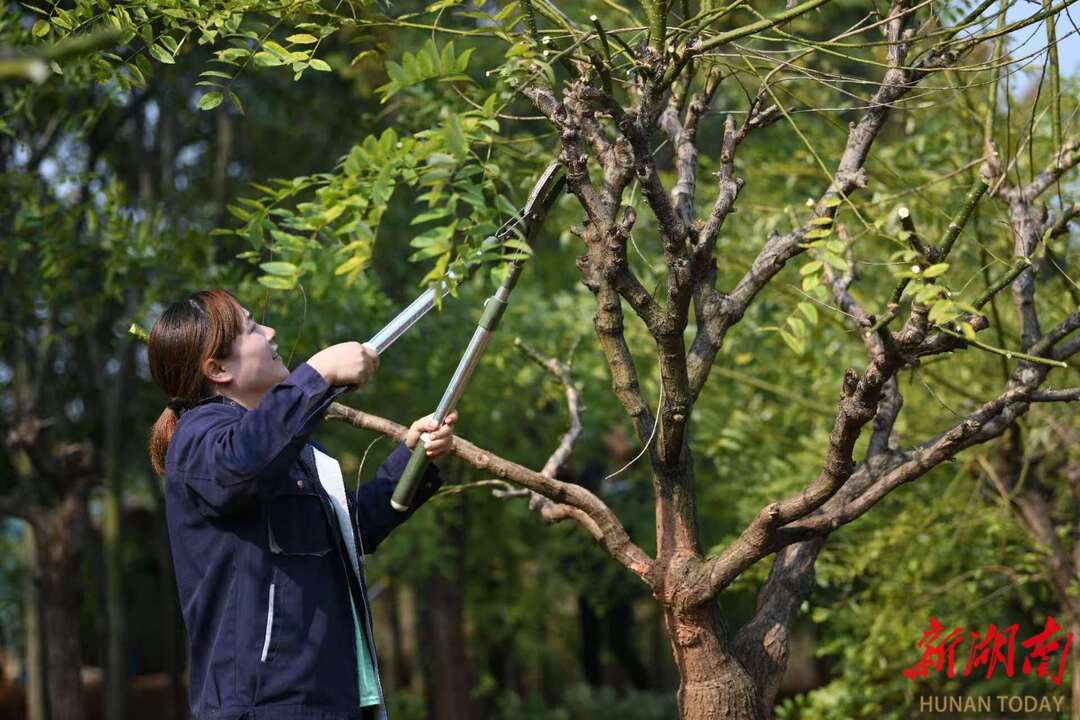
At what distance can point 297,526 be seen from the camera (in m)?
2.58

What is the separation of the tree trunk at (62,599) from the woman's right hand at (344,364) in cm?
659

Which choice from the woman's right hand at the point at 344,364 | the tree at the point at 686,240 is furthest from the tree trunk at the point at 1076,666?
the woman's right hand at the point at 344,364

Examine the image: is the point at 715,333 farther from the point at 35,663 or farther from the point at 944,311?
the point at 35,663

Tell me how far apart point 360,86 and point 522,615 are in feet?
18.5

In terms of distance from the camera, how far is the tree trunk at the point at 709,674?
2932mm

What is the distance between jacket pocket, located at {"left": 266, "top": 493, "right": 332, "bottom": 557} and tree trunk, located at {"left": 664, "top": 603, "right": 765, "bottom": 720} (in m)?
0.91

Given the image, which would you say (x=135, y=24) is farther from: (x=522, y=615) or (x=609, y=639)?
(x=609, y=639)

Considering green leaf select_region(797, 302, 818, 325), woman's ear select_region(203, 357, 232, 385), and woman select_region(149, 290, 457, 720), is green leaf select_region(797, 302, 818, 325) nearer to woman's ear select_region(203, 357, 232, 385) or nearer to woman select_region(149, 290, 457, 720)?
woman select_region(149, 290, 457, 720)

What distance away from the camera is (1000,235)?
5570mm

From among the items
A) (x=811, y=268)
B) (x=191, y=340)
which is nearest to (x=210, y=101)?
(x=191, y=340)

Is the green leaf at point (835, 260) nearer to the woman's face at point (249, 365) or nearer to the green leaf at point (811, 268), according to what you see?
the green leaf at point (811, 268)

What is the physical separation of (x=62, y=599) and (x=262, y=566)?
678cm

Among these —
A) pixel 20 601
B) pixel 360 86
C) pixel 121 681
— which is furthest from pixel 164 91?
pixel 20 601

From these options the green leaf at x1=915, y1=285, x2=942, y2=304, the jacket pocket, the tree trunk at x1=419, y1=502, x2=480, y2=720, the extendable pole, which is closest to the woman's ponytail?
the jacket pocket
